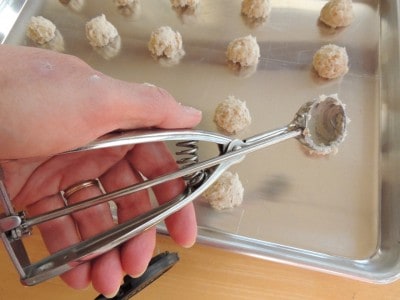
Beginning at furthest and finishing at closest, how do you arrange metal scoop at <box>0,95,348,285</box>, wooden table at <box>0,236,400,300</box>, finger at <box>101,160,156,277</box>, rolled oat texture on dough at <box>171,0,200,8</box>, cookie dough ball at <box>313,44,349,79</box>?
rolled oat texture on dough at <box>171,0,200,8</box> → cookie dough ball at <box>313,44,349,79</box> → wooden table at <box>0,236,400,300</box> → finger at <box>101,160,156,277</box> → metal scoop at <box>0,95,348,285</box>

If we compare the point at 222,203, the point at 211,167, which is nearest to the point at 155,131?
the point at 211,167

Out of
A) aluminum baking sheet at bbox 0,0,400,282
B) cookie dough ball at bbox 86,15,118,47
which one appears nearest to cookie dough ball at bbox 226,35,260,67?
aluminum baking sheet at bbox 0,0,400,282

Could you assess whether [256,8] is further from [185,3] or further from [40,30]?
[40,30]

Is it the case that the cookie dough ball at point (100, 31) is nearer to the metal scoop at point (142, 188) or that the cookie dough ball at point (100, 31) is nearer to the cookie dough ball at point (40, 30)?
the cookie dough ball at point (40, 30)

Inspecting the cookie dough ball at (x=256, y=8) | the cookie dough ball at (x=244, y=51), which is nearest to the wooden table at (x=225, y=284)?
the cookie dough ball at (x=244, y=51)

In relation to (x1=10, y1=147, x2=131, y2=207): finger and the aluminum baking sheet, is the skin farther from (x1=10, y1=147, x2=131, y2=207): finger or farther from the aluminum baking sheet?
the aluminum baking sheet

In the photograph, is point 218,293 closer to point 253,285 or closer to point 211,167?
point 253,285
